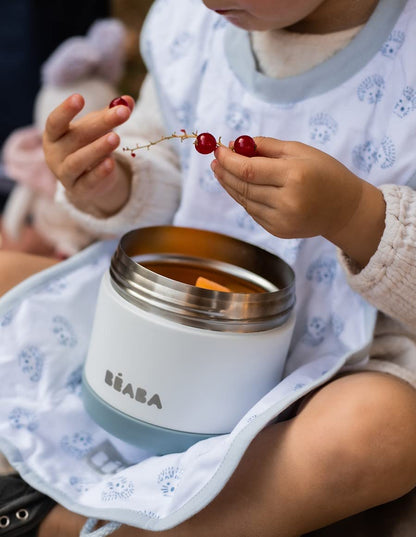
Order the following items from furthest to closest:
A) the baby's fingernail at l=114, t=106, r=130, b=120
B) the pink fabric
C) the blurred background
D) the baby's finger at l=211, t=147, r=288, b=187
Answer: the blurred background → the pink fabric → the baby's fingernail at l=114, t=106, r=130, b=120 → the baby's finger at l=211, t=147, r=288, b=187

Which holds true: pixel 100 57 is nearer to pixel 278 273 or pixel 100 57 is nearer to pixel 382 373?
pixel 278 273

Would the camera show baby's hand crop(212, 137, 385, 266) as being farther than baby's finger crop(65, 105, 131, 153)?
No

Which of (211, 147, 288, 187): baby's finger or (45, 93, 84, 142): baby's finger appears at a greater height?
(211, 147, 288, 187): baby's finger

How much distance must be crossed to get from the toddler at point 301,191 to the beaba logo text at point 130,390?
Result: 4.2 inches

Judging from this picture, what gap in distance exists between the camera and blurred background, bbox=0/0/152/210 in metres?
1.57

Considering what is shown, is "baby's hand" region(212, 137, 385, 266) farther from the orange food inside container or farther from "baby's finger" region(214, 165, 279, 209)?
the orange food inside container

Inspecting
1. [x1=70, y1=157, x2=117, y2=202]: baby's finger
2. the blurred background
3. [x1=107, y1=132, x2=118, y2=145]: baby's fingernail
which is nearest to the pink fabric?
the blurred background

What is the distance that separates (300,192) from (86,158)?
0.88ft

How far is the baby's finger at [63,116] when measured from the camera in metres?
0.79

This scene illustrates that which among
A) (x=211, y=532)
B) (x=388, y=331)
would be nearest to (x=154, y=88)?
(x=388, y=331)

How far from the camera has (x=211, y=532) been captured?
0.73 m

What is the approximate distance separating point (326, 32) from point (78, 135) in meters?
0.32

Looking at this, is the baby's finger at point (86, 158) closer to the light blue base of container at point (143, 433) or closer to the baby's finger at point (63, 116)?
the baby's finger at point (63, 116)

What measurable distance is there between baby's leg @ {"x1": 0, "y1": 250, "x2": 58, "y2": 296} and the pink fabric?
50 cm
